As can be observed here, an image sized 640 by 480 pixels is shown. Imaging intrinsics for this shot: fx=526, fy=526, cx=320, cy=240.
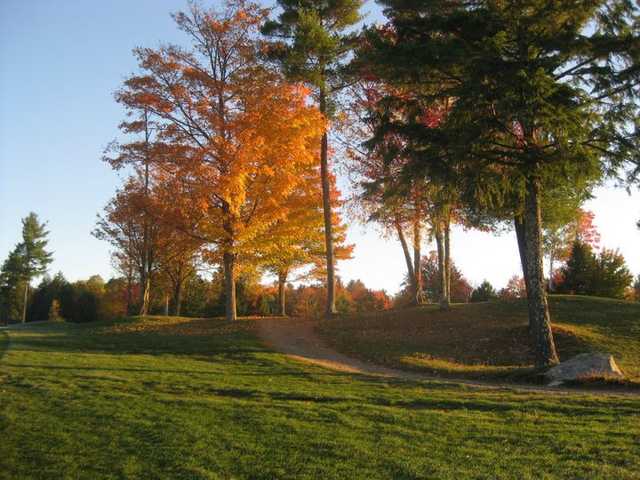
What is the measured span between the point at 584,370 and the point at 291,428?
8034 mm

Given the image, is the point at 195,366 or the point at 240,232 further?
the point at 240,232

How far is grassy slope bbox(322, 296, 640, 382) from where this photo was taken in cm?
1551

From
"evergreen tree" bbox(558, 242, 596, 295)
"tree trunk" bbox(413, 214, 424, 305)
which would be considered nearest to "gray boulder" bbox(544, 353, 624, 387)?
"tree trunk" bbox(413, 214, 424, 305)

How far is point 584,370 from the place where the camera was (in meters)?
12.2

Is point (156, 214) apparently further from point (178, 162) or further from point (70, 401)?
point (70, 401)

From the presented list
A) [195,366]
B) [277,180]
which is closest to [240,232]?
[277,180]

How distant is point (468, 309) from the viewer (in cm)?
2234

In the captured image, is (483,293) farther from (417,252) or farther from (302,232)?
(302,232)

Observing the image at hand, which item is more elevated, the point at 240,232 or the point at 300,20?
the point at 300,20

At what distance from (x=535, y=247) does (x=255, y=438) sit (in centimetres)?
974

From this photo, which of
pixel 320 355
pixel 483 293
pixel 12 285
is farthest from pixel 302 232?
pixel 12 285

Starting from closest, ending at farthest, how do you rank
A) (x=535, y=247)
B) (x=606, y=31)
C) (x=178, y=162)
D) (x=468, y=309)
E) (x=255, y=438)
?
(x=255, y=438)
(x=606, y=31)
(x=535, y=247)
(x=178, y=162)
(x=468, y=309)

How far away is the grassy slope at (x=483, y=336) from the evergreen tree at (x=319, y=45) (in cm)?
404

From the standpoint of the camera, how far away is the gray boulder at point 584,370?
12.0 m
